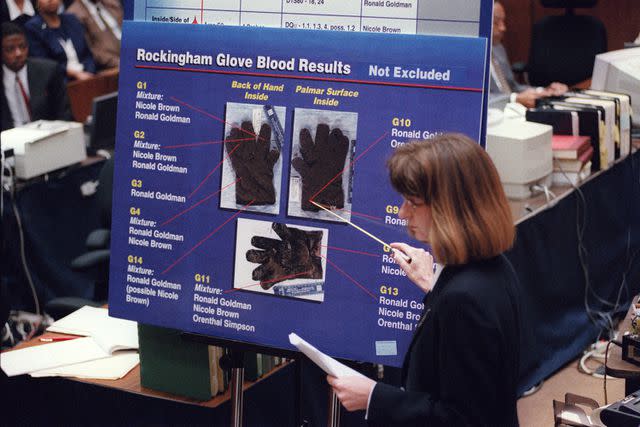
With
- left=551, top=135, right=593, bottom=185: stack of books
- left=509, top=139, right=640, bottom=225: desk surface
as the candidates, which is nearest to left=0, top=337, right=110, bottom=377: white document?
left=509, top=139, right=640, bottom=225: desk surface

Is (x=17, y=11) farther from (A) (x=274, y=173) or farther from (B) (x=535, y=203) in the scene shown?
(A) (x=274, y=173)

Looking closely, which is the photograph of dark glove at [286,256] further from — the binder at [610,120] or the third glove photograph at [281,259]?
the binder at [610,120]

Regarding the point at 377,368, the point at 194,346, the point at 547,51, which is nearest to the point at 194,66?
the point at 194,346

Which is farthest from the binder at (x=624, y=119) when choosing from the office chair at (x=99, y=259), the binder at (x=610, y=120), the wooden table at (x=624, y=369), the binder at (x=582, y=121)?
the office chair at (x=99, y=259)

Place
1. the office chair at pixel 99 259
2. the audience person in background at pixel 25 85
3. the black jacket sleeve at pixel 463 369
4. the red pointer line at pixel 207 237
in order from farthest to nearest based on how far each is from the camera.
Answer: the audience person in background at pixel 25 85
the office chair at pixel 99 259
the red pointer line at pixel 207 237
the black jacket sleeve at pixel 463 369

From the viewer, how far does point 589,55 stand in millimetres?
7859

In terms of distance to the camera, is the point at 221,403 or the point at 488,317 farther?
the point at 221,403

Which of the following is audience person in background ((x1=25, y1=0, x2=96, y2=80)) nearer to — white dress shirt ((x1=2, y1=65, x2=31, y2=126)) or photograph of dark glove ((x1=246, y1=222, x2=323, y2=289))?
white dress shirt ((x1=2, y1=65, x2=31, y2=126))

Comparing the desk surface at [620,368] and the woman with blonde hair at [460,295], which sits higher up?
the woman with blonde hair at [460,295]

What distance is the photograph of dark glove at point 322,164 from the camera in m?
2.38

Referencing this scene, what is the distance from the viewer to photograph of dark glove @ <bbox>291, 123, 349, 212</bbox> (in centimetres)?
238

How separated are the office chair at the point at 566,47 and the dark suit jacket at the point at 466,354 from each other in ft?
20.5

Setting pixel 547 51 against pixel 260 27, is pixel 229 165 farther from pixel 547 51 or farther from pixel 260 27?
pixel 547 51

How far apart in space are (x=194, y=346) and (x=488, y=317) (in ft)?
3.77
